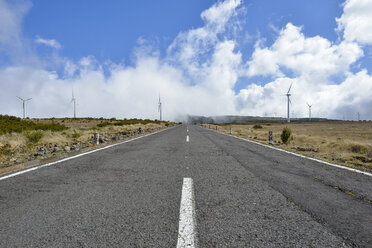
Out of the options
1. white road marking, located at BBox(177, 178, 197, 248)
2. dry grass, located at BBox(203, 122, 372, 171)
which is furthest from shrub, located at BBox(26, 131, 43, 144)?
dry grass, located at BBox(203, 122, 372, 171)

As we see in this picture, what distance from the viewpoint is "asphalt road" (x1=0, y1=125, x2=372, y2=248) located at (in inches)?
81.9

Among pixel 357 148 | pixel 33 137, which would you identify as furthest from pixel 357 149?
pixel 33 137

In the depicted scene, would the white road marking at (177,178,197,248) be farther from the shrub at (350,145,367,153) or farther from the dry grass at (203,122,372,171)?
the shrub at (350,145,367,153)

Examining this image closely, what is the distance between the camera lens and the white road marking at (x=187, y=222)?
1.96 meters

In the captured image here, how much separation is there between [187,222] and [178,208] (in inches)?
16.6

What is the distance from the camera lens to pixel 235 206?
9.48ft

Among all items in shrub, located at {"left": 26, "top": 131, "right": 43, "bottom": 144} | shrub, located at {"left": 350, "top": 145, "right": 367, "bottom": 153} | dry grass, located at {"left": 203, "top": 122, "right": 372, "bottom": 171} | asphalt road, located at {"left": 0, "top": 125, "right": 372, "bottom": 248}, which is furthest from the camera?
shrub, located at {"left": 26, "top": 131, "right": 43, "bottom": 144}

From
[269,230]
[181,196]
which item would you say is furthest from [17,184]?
[269,230]

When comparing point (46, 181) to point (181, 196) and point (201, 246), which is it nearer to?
point (181, 196)

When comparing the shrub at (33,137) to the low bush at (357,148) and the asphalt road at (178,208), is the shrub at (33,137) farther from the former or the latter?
the low bush at (357,148)

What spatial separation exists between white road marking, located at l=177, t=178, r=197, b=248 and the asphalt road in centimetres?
5

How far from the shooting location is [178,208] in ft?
9.06

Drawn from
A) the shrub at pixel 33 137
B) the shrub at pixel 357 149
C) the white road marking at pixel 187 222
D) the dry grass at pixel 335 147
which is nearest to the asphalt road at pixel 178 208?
the white road marking at pixel 187 222

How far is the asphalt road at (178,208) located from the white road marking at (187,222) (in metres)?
0.05
